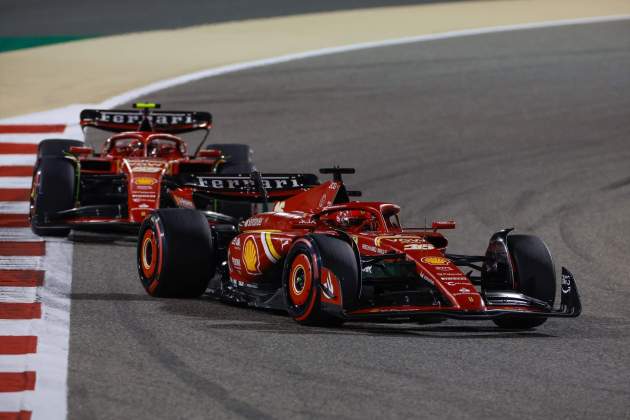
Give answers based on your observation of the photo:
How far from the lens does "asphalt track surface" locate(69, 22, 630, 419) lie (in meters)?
8.83

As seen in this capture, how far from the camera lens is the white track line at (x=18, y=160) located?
20344 mm

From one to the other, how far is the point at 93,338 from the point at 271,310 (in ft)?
7.19

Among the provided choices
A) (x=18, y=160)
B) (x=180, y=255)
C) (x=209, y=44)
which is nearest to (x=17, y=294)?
(x=180, y=255)

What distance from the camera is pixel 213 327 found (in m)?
11.2

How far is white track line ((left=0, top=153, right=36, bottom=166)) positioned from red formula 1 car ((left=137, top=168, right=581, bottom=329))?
7.58 m

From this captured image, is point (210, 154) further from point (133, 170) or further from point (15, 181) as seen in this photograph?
point (15, 181)

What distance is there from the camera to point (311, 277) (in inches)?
435

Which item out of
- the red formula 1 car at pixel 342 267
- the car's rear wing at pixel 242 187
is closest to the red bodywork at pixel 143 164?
the car's rear wing at pixel 242 187

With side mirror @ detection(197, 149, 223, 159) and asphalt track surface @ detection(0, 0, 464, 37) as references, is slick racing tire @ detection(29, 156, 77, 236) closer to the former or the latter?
side mirror @ detection(197, 149, 223, 159)

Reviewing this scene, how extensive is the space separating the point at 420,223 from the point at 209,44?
1431 centimetres

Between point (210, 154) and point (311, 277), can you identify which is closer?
point (311, 277)

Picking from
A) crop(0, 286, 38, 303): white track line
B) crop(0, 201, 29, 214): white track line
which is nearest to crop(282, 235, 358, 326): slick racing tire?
crop(0, 286, 38, 303): white track line

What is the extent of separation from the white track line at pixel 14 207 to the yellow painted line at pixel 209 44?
608 cm

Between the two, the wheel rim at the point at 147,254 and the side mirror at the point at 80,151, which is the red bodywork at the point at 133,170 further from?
the wheel rim at the point at 147,254
